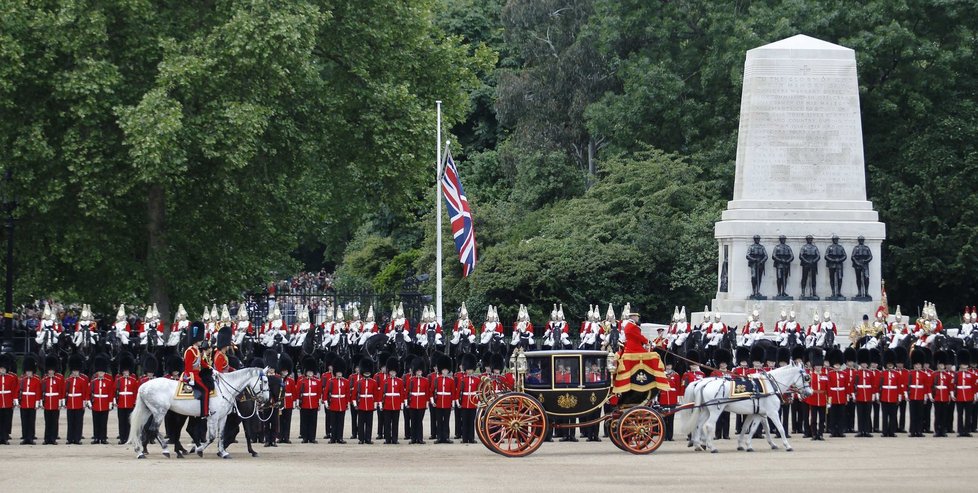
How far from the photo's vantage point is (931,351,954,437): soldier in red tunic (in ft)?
84.6

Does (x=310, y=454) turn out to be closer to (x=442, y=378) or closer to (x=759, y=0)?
(x=442, y=378)

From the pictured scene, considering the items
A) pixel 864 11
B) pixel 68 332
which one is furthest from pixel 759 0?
pixel 68 332

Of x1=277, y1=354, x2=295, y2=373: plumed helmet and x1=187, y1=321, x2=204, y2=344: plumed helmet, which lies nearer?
x1=277, y1=354, x2=295, y2=373: plumed helmet

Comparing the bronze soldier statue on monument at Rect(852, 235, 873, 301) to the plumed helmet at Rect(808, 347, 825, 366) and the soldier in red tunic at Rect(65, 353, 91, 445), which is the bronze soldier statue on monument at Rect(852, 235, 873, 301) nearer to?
the plumed helmet at Rect(808, 347, 825, 366)

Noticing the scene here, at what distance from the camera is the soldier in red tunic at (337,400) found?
992 inches

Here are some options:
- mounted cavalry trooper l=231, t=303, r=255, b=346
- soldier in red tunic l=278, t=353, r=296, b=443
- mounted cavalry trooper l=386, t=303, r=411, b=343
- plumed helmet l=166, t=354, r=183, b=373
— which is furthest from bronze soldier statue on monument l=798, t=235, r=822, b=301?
plumed helmet l=166, t=354, r=183, b=373

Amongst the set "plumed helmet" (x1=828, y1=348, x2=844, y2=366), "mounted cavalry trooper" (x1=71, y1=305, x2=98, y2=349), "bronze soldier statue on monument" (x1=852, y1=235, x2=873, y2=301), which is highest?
"bronze soldier statue on monument" (x1=852, y1=235, x2=873, y2=301)

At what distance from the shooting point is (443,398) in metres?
25.0

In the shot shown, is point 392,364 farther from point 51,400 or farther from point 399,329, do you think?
point 399,329

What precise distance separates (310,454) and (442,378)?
2.85 meters

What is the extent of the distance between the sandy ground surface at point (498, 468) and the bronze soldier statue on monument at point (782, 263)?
1440cm

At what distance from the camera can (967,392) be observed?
25.8 metres

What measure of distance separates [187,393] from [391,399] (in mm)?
A: 4058

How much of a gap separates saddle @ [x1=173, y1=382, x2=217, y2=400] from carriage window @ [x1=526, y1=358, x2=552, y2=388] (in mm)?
4407
